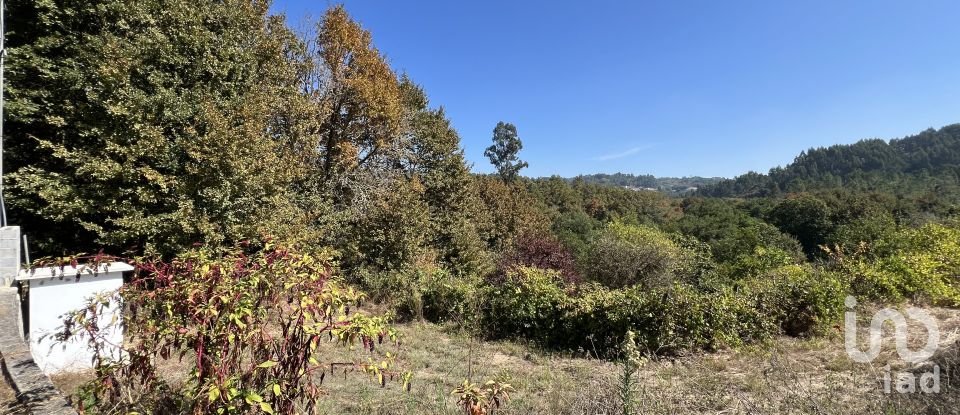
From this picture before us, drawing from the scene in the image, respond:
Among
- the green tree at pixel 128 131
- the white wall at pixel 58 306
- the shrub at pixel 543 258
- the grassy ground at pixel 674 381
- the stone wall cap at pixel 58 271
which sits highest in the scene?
the green tree at pixel 128 131

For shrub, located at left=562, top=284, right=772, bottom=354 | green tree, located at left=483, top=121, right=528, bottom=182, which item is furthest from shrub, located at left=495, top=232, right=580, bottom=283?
green tree, located at left=483, top=121, right=528, bottom=182

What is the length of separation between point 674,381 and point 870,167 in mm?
111686

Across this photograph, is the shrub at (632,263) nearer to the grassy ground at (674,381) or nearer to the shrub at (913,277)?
the shrub at (913,277)

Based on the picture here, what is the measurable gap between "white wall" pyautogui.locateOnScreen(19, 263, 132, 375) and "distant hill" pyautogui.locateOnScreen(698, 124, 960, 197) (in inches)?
3088

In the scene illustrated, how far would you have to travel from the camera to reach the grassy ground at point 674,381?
3371 mm

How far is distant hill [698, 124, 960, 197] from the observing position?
64.1 m

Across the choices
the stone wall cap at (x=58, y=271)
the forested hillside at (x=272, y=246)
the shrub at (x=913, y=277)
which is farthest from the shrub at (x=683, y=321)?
the stone wall cap at (x=58, y=271)

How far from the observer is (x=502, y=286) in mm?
8352

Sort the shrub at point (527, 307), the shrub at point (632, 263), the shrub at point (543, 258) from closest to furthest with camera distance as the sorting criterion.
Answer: the shrub at point (527, 307) < the shrub at point (632, 263) < the shrub at point (543, 258)

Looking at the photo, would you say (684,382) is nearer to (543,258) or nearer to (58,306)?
(58,306)

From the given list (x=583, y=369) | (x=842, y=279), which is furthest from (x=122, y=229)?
(x=842, y=279)

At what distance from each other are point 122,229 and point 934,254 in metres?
15.5

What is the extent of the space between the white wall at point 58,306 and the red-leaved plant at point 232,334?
2357mm

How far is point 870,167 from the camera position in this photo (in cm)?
8369
